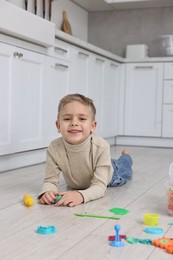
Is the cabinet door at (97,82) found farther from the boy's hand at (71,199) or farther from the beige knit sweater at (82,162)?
the boy's hand at (71,199)

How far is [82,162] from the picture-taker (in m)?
1.96

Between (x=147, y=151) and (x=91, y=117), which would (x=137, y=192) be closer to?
(x=91, y=117)

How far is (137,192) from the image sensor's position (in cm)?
211

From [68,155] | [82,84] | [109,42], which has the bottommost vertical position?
[68,155]

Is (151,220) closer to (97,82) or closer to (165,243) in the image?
(165,243)

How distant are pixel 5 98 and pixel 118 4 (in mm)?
2764

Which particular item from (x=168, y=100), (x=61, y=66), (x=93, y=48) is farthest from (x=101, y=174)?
(x=168, y=100)

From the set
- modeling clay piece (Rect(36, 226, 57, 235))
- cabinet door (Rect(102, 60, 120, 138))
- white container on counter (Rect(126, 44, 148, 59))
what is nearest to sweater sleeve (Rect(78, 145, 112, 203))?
modeling clay piece (Rect(36, 226, 57, 235))

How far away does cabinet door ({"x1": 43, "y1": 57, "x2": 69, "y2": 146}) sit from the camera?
3094 millimetres

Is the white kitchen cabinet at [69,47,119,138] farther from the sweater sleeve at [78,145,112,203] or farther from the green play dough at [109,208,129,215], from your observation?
the green play dough at [109,208,129,215]

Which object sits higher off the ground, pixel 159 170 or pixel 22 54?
pixel 22 54

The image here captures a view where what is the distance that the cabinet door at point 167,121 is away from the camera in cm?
450

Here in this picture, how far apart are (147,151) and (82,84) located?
905 mm

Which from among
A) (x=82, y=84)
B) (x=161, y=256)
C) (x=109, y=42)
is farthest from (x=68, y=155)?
(x=109, y=42)
